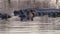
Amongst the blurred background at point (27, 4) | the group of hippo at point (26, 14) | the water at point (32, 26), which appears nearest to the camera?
the water at point (32, 26)

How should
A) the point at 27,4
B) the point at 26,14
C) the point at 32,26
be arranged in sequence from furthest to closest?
the point at 27,4 < the point at 26,14 < the point at 32,26

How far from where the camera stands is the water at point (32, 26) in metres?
5.56

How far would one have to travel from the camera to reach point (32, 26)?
5758mm

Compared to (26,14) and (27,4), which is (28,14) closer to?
(26,14)

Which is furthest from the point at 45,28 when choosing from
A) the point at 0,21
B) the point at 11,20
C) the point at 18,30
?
the point at 0,21

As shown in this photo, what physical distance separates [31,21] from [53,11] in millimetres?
1022

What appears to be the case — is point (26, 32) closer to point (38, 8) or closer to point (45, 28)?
point (45, 28)

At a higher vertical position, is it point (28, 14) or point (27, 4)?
point (27, 4)

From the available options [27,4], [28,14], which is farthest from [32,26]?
[27,4]

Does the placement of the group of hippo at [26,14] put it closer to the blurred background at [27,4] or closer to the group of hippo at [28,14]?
the group of hippo at [28,14]

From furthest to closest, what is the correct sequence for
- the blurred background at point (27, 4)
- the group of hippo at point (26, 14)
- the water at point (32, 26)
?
the blurred background at point (27, 4), the group of hippo at point (26, 14), the water at point (32, 26)

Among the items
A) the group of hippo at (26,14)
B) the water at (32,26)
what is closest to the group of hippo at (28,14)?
the group of hippo at (26,14)

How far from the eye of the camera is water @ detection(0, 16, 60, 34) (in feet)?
18.2

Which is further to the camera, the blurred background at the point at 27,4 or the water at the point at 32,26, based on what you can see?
the blurred background at the point at 27,4
